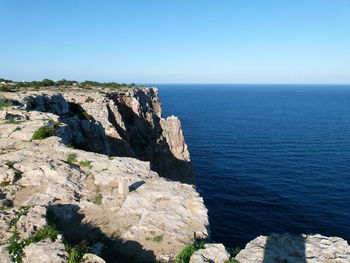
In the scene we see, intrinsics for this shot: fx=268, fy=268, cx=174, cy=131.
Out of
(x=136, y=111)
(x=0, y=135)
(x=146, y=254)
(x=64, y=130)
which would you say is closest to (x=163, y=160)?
(x=136, y=111)

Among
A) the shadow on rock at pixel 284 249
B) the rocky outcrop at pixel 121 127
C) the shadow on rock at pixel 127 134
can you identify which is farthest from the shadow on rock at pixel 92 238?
the shadow on rock at pixel 127 134

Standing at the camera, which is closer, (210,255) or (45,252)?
(45,252)

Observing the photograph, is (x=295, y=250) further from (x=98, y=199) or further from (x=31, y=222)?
(x=31, y=222)

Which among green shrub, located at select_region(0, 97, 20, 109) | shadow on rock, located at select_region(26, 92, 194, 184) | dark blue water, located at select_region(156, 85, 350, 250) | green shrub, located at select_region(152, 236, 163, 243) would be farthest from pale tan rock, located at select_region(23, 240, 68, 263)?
dark blue water, located at select_region(156, 85, 350, 250)

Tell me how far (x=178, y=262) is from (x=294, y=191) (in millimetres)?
53571

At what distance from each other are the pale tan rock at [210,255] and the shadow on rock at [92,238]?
2.10 m

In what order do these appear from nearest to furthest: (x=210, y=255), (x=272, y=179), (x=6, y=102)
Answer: (x=210, y=255) → (x=6, y=102) → (x=272, y=179)

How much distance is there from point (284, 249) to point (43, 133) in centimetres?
2183

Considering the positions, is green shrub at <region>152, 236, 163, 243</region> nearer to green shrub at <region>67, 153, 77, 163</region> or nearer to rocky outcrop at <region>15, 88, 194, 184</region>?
green shrub at <region>67, 153, 77, 163</region>

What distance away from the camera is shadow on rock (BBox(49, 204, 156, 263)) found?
1270 centimetres

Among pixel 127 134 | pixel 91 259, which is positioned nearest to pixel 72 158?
pixel 91 259

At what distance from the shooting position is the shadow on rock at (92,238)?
12695 mm

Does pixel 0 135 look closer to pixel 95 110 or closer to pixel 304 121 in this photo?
pixel 95 110

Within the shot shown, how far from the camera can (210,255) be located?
12094 mm
